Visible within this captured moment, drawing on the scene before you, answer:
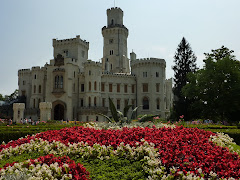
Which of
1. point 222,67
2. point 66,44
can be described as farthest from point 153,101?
point 66,44

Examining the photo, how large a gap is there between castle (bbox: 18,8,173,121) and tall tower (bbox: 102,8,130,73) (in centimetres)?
22

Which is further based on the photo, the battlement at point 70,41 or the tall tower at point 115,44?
the tall tower at point 115,44

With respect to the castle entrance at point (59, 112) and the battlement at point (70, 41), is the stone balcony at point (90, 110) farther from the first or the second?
the battlement at point (70, 41)

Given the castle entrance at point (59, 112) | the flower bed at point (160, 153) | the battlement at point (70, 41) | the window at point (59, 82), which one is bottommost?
the flower bed at point (160, 153)

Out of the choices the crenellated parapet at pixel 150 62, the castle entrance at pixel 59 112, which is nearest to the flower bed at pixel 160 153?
the castle entrance at pixel 59 112

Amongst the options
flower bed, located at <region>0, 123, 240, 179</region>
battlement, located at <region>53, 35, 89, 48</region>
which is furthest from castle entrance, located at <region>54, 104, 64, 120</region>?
flower bed, located at <region>0, 123, 240, 179</region>

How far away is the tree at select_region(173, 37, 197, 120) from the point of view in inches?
1428

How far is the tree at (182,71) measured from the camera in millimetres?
36281

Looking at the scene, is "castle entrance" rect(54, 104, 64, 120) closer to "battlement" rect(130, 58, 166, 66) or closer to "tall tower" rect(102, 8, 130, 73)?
"tall tower" rect(102, 8, 130, 73)

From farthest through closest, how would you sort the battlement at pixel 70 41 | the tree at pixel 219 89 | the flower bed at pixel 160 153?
the battlement at pixel 70 41
the tree at pixel 219 89
the flower bed at pixel 160 153

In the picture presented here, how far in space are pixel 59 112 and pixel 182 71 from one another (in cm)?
2343

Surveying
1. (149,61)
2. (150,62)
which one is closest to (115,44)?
(149,61)

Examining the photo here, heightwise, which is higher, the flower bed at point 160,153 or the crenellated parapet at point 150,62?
the crenellated parapet at point 150,62

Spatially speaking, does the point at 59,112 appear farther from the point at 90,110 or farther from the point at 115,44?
the point at 115,44
